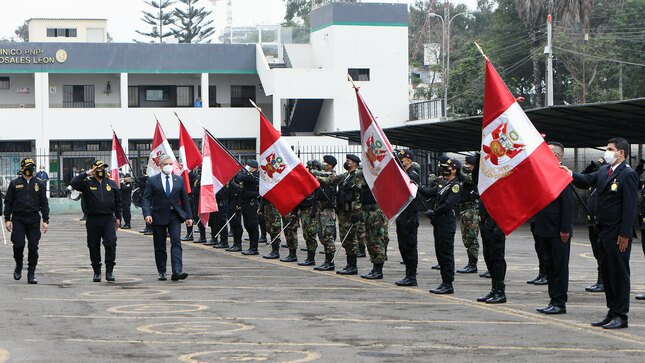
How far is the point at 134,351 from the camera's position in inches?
396

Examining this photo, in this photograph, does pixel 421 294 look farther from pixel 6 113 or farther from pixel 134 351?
pixel 6 113

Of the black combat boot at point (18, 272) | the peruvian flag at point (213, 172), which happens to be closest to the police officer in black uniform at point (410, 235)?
the black combat boot at point (18, 272)

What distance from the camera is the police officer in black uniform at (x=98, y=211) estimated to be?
16625 mm

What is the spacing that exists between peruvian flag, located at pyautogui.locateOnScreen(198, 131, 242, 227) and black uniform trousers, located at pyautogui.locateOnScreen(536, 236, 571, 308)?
10.3 m

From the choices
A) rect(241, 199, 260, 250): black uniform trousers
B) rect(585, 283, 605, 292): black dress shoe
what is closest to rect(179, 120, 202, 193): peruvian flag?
rect(241, 199, 260, 250): black uniform trousers

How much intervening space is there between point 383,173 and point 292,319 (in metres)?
3.90

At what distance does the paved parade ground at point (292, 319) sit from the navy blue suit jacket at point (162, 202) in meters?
0.95

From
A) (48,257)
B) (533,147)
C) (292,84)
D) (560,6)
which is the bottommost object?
(48,257)

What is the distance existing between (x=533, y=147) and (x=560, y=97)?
5693cm

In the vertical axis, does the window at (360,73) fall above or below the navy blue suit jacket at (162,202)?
above

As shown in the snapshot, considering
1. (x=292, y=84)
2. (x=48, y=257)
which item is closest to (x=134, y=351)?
(x=48, y=257)

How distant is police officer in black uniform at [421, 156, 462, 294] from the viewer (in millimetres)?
14586

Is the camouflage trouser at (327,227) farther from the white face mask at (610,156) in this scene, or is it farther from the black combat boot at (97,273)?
the white face mask at (610,156)

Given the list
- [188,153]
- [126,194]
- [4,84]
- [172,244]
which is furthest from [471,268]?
[4,84]
